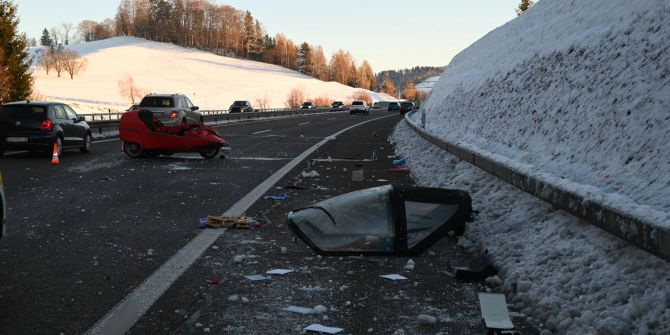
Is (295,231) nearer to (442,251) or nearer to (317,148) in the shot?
(442,251)

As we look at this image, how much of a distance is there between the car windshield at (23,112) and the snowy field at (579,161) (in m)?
9.98

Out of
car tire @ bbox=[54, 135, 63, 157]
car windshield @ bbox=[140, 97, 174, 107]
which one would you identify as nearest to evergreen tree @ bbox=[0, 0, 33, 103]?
car windshield @ bbox=[140, 97, 174, 107]

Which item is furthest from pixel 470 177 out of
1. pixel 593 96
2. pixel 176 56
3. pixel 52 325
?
pixel 176 56

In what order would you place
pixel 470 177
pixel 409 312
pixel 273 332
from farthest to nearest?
pixel 470 177
pixel 409 312
pixel 273 332

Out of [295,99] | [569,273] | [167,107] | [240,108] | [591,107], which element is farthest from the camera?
[295,99]

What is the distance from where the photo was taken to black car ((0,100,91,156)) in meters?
14.9

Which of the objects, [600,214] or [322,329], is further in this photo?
[600,214]

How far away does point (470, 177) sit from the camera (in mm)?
9250

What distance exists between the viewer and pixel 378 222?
503 cm

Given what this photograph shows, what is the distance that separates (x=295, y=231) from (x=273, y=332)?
1.89 meters

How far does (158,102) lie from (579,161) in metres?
17.3

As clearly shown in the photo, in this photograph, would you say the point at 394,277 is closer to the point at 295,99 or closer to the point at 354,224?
the point at 354,224

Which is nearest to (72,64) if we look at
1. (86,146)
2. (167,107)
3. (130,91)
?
(130,91)

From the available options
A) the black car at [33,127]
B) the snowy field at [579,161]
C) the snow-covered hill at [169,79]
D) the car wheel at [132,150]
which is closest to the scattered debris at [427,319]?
the snowy field at [579,161]
